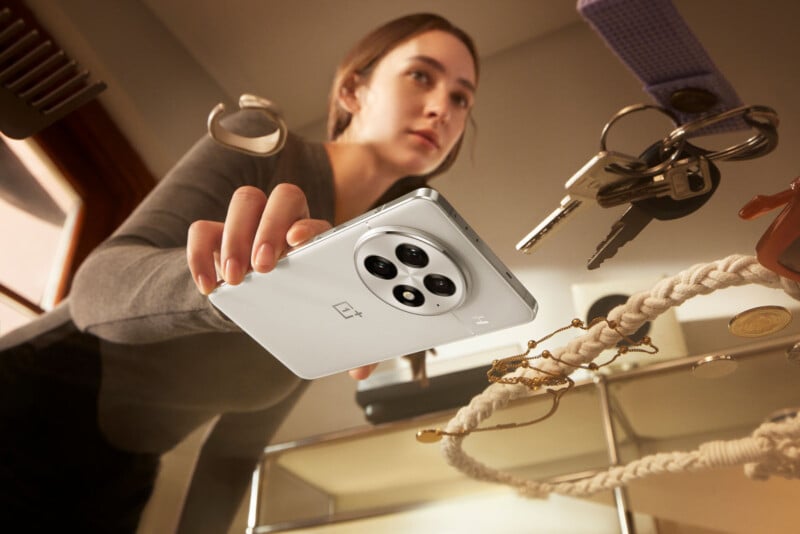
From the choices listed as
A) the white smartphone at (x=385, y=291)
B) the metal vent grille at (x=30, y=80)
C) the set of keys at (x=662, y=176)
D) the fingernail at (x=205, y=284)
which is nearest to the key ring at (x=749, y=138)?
the set of keys at (x=662, y=176)

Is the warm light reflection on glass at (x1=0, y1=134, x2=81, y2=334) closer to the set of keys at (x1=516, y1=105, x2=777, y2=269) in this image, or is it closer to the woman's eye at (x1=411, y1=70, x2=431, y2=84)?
the woman's eye at (x1=411, y1=70, x2=431, y2=84)

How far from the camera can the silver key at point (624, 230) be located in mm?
290

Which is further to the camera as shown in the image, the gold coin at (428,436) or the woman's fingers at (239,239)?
the gold coin at (428,436)

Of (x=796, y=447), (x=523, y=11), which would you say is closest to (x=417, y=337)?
(x=796, y=447)

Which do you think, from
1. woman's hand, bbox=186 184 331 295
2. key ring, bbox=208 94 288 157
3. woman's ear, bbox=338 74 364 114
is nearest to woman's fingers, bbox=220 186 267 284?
woman's hand, bbox=186 184 331 295

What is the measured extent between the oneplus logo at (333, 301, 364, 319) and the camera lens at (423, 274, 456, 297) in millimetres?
38

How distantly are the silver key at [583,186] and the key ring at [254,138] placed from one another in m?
0.17

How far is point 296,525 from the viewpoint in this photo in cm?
48

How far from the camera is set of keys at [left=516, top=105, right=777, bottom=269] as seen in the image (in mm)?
285

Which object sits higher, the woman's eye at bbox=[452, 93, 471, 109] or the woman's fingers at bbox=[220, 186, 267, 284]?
the woman's fingers at bbox=[220, 186, 267, 284]

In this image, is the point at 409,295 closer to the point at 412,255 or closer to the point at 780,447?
the point at 412,255

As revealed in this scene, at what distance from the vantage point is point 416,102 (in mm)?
419

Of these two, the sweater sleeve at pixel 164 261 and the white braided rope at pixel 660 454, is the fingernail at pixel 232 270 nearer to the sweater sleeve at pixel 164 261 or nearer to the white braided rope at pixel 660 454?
the sweater sleeve at pixel 164 261

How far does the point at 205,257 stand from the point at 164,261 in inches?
2.1
